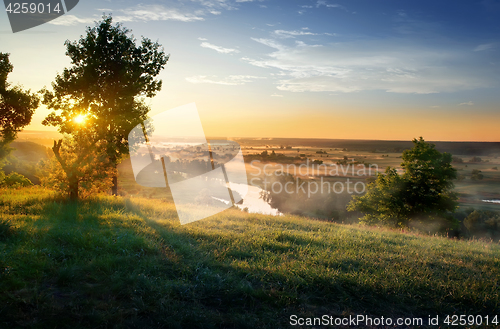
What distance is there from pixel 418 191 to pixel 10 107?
33314mm

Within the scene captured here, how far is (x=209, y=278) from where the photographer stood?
17.4 ft

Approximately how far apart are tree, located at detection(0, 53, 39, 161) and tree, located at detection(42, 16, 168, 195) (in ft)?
4.48

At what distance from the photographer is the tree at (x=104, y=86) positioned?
18141 mm

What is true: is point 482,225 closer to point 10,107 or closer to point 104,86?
point 104,86

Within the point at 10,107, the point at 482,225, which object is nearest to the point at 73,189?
the point at 10,107

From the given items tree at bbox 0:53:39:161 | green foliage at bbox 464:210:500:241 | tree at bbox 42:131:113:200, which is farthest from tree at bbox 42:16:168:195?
green foliage at bbox 464:210:500:241

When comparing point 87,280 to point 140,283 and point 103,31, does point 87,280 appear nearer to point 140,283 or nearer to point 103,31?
point 140,283

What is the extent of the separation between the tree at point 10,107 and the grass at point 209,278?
47.8ft

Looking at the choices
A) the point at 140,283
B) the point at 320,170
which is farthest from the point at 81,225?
the point at 320,170

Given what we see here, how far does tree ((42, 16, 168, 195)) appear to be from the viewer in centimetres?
1814

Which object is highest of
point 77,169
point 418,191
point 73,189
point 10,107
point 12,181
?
point 10,107

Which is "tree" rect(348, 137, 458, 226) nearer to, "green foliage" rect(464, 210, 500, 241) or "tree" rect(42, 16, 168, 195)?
"green foliage" rect(464, 210, 500, 241)

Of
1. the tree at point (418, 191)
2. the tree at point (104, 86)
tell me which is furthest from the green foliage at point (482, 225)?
the tree at point (104, 86)

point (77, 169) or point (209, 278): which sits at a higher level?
point (77, 169)
